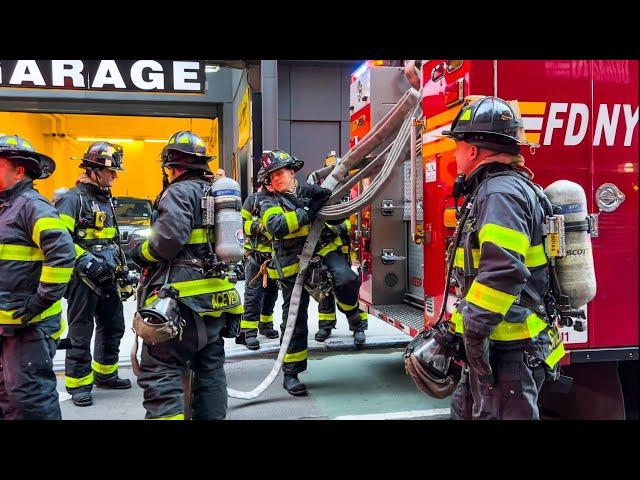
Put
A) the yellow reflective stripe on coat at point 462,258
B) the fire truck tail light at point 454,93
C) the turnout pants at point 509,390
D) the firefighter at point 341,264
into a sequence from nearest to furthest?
the turnout pants at point 509,390 < the yellow reflective stripe on coat at point 462,258 < the fire truck tail light at point 454,93 < the firefighter at point 341,264

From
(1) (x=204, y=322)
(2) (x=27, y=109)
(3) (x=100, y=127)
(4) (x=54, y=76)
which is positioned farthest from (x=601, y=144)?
(3) (x=100, y=127)

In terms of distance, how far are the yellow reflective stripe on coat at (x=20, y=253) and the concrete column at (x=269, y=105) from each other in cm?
621

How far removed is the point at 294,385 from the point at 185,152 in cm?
227

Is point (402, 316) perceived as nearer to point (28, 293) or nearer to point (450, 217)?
point (450, 217)

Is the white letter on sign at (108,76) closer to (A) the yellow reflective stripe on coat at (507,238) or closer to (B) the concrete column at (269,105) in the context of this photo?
(B) the concrete column at (269,105)

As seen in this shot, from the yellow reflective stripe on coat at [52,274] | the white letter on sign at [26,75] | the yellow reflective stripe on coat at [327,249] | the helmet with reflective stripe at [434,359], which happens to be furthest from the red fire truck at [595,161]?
the white letter on sign at [26,75]

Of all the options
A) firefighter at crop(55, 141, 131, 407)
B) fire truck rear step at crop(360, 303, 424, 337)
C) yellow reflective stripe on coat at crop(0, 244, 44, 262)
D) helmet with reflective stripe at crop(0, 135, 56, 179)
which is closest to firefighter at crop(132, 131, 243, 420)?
yellow reflective stripe on coat at crop(0, 244, 44, 262)

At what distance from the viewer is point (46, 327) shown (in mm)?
3061

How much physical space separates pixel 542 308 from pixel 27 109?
13327 mm

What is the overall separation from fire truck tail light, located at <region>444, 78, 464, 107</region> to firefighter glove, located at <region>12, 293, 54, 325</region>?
2.71 m

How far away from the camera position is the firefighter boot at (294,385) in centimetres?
450

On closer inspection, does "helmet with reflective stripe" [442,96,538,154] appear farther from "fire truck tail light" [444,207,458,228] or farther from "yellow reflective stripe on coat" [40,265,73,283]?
"yellow reflective stripe on coat" [40,265,73,283]

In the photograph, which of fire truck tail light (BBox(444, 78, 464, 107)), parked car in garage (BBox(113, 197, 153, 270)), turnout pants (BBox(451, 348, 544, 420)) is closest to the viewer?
turnout pants (BBox(451, 348, 544, 420))

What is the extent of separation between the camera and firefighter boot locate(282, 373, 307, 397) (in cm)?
450
